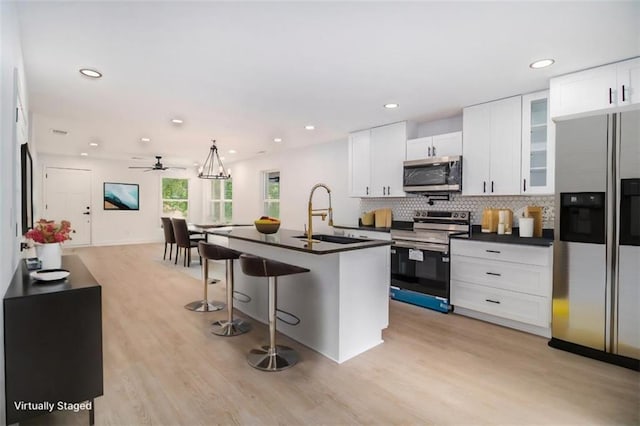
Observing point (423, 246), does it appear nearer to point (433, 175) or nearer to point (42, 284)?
point (433, 175)

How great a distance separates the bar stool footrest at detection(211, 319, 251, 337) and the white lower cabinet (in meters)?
2.35

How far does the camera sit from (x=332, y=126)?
4.92 m

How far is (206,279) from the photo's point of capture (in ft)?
12.5

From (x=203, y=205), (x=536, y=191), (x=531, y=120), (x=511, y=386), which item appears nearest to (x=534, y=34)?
(x=531, y=120)

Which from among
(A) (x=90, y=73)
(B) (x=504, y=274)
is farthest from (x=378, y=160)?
(A) (x=90, y=73)

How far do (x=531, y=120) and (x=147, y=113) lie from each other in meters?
4.55

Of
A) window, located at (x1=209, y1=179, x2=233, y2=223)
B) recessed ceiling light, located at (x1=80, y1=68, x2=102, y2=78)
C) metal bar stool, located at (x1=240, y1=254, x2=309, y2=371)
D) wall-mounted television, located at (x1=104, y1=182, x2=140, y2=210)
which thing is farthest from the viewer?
window, located at (x1=209, y1=179, x2=233, y2=223)

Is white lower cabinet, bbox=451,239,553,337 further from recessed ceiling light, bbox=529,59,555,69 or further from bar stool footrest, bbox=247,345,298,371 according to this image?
bar stool footrest, bbox=247,345,298,371

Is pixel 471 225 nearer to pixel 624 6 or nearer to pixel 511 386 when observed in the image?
pixel 511 386

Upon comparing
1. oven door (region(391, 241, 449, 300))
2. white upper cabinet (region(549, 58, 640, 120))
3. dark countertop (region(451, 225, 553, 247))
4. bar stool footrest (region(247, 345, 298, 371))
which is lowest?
bar stool footrest (region(247, 345, 298, 371))

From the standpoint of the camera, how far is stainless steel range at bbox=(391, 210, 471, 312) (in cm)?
380

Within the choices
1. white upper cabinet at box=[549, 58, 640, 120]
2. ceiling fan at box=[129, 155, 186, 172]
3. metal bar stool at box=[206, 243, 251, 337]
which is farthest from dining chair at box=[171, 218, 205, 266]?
white upper cabinet at box=[549, 58, 640, 120]

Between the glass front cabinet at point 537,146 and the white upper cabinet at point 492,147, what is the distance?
0.06m

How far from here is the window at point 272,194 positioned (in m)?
7.82
